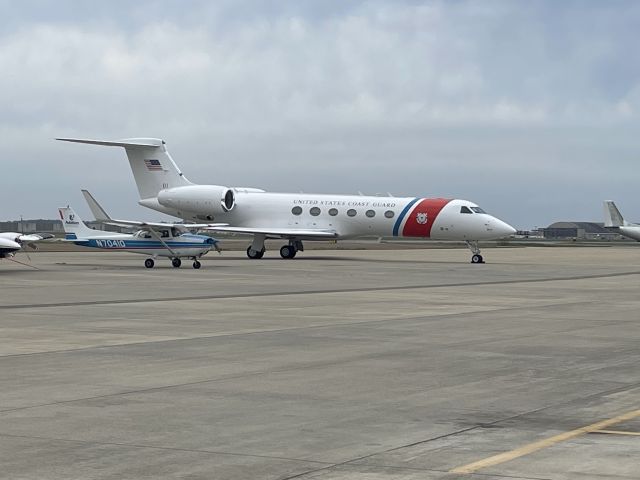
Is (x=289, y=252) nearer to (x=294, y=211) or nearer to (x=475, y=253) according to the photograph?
(x=294, y=211)

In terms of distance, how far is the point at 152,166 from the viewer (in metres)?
59.8

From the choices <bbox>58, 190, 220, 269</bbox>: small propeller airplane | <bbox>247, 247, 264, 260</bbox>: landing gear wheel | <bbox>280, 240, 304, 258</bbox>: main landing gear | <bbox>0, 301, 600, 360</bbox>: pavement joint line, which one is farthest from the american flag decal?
<bbox>0, 301, 600, 360</bbox>: pavement joint line

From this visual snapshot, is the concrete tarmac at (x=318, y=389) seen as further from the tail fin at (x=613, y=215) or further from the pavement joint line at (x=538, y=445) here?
the tail fin at (x=613, y=215)

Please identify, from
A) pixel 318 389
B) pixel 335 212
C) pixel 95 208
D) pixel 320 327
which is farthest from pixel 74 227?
pixel 318 389

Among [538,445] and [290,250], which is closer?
[538,445]

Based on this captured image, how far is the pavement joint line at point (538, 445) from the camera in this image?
7812 mm

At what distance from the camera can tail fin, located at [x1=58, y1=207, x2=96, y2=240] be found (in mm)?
47344

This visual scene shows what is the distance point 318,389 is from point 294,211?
46.4 meters

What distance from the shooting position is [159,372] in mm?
13047

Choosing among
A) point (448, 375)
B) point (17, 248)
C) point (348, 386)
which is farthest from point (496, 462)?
point (17, 248)

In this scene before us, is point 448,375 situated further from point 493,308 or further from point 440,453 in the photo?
point 493,308

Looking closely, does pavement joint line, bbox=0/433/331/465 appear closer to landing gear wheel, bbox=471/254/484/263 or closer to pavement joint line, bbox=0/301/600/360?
pavement joint line, bbox=0/301/600/360

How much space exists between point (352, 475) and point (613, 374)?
6334 mm

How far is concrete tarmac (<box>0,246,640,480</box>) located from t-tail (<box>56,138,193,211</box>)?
113 ft
